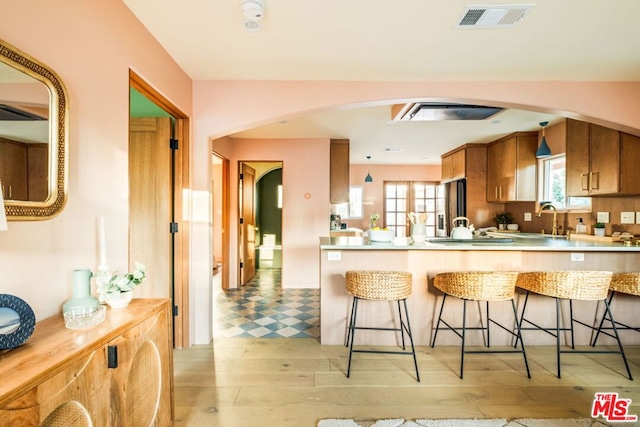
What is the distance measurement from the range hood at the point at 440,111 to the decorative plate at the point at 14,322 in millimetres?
3222

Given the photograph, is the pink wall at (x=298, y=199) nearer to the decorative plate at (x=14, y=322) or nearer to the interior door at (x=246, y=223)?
the interior door at (x=246, y=223)

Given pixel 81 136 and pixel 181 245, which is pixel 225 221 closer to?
pixel 181 245

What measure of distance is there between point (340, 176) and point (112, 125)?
382 cm

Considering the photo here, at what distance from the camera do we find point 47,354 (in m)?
1.01

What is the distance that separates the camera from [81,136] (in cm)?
153

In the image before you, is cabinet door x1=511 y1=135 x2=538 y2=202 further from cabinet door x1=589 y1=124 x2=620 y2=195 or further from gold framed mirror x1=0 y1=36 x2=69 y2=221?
gold framed mirror x1=0 y1=36 x2=69 y2=221

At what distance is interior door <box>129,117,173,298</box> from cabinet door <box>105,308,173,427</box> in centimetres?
131

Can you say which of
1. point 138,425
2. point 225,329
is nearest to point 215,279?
point 225,329

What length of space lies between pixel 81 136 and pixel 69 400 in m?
1.17

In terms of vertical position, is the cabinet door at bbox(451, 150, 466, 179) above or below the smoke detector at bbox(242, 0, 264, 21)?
below

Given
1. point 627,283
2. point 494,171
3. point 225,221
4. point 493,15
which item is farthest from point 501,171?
point 225,221

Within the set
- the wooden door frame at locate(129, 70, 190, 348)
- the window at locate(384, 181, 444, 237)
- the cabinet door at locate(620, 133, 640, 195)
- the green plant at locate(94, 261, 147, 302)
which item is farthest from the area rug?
the window at locate(384, 181, 444, 237)

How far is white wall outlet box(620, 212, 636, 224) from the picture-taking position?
343 cm

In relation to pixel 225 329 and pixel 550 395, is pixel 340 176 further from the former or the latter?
pixel 550 395
